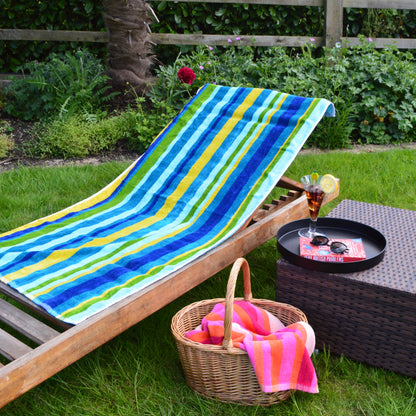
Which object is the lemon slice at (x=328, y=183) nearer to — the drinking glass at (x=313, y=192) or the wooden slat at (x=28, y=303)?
the drinking glass at (x=313, y=192)

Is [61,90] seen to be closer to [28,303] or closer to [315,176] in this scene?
[28,303]

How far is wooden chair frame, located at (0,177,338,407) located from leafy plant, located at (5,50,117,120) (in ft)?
9.82

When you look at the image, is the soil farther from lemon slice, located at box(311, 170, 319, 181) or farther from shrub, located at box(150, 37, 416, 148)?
lemon slice, located at box(311, 170, 319, 181)

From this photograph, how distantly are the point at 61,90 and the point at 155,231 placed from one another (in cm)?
302

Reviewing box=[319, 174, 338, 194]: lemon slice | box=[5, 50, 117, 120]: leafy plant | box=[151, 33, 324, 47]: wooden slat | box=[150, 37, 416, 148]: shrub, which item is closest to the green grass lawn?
box=[319, 174, 338, 194]: lemon slice

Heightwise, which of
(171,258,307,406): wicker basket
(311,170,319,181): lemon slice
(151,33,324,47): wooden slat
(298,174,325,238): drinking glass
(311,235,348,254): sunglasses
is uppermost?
(151,33,324,47): wooden slat

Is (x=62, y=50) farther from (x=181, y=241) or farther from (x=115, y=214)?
(x=181, y=241)

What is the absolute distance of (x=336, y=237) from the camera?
7.84 ft

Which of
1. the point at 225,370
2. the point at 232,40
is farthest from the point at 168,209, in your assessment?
the point at 232,40

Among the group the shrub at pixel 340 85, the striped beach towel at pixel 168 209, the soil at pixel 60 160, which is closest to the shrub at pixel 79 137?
the soil at pixel 60 160

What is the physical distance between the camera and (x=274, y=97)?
316cm

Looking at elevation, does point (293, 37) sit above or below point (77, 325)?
above

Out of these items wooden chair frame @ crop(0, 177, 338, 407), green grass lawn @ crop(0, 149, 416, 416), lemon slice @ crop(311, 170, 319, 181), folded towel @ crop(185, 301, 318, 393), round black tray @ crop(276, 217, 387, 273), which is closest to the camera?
wooden chair frame @ crop(0, 177, 338, 407)

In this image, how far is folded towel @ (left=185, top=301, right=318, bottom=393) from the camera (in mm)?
1811
